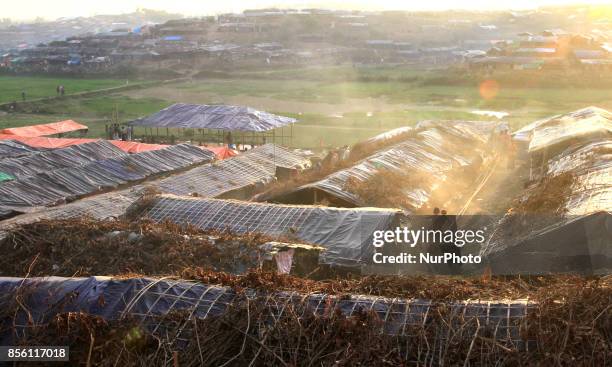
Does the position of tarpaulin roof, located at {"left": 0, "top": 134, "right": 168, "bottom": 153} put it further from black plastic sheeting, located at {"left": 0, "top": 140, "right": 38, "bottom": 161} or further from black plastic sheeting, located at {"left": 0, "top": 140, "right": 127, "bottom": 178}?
black plastic sheeting, located at {"left": 0, "top": 140, "right": 127, "bottom": 178}

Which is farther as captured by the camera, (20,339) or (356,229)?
(356,229)

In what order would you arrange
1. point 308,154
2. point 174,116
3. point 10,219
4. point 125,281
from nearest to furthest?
point 125,281 → point 10,219 → point 308,154 → point 174,116

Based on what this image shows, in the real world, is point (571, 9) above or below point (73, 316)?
above

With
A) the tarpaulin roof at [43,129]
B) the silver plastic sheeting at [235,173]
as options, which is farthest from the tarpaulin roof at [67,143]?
the silver plastic sheeting at [235,173]

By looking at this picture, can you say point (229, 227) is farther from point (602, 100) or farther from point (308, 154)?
point (602, 100)

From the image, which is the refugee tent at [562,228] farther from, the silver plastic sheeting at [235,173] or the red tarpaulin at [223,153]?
the red tarpaulin at [223,153]

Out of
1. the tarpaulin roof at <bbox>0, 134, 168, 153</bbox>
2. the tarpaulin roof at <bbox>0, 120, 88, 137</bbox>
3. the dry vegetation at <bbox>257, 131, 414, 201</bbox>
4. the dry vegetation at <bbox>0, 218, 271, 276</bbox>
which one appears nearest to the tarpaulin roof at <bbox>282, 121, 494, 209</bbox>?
the dry vegetation at <bbox>257, 131, 414, 201</bbox>

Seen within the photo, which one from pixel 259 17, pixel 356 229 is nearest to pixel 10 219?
pixel 356 229
